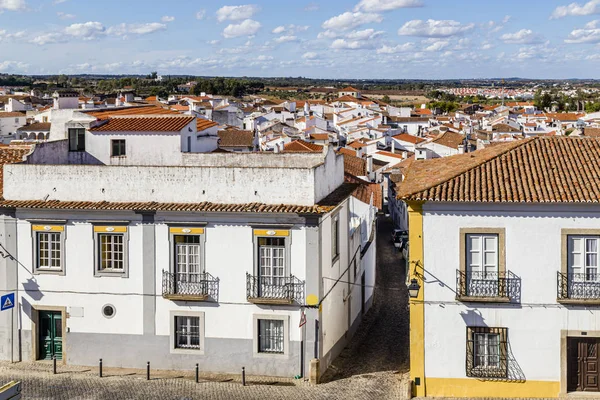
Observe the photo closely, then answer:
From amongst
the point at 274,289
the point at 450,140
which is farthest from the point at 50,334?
the point at 450,140

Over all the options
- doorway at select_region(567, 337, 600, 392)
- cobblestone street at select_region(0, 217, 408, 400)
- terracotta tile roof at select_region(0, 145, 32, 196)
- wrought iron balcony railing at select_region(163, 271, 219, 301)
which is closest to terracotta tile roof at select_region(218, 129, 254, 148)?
terracotta tile roof at select_region(0, 145, 32, 196)

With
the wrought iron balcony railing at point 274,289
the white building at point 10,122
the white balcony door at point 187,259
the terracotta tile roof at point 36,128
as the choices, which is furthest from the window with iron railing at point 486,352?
the white building at point 10,122

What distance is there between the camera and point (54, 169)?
23.0m

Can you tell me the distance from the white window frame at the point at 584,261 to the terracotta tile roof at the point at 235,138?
1510 inches

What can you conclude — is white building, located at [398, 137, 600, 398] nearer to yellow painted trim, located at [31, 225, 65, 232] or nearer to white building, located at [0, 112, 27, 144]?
yellow painted trim, located at [31, 225, 65, 232]

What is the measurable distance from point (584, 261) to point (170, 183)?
35.7 ft

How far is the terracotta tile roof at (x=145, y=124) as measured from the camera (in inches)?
1117

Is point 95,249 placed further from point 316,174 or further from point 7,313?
point 316,174

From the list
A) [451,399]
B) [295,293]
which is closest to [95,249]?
[295,293]

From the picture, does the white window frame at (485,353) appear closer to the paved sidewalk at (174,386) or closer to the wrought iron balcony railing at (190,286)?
the paved sidewalk at (174,386)

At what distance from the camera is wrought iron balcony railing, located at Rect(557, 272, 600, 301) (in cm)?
1969

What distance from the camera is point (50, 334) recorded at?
2330cm

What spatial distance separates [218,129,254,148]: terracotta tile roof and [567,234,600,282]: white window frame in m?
38.4

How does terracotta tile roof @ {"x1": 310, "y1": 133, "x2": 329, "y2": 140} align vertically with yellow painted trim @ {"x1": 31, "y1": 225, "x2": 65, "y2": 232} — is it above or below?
above
